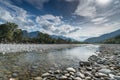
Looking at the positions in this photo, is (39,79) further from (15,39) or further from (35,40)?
(35,40)

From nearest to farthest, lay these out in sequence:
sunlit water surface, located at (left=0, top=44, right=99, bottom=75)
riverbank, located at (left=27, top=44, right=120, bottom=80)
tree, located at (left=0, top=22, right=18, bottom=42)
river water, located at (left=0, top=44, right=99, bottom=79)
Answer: riverbank, located at (left=27, top=44, right=120, bottom=80), river water, located at (left=0, top=44, right=99, bottom=79), sunlit water surface, located at (left=0, top=44, right=99, bottom=75), tree, located at (left=0, top=22, right=18, bottom=42)


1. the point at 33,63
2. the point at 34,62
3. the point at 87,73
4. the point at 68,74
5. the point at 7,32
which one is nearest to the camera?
the point at 68,74

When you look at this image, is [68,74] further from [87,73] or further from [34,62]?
[34,62]

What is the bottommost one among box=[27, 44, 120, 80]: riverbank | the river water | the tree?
box=[27, 44, 120, 80]: riverbank

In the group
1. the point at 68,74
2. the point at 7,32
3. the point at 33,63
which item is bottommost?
the point at 68,74

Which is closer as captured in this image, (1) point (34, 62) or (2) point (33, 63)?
(2) point (33, 63)

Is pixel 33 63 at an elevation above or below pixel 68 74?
above

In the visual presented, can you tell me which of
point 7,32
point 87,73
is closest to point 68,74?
point 87,73

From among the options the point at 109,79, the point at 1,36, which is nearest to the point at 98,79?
the point at 109,79

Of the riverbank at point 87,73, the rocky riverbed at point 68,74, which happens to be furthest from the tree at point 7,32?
the riverbank at point 87,73

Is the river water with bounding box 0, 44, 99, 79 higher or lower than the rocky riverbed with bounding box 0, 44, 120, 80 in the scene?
higher

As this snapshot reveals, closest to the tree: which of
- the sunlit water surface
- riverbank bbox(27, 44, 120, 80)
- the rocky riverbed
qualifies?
the sunlit water surface

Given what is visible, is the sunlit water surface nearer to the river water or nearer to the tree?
the river water

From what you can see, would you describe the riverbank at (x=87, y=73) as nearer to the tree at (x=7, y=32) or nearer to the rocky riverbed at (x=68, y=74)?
the rocky riverbed at (x=68, y=74)
